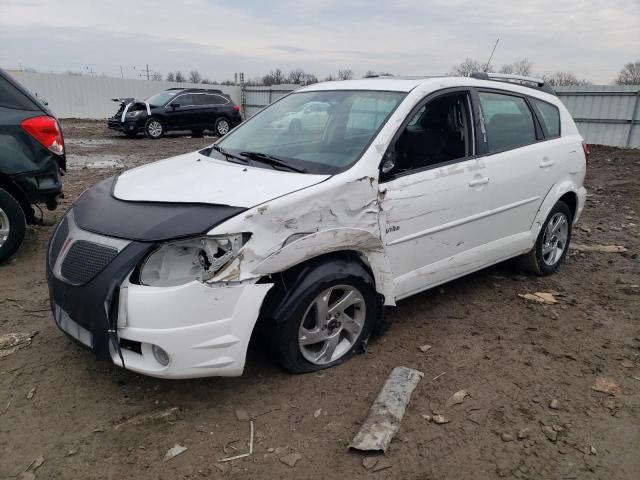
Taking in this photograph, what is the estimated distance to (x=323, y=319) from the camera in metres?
3.12

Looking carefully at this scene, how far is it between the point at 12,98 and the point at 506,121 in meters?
4.37

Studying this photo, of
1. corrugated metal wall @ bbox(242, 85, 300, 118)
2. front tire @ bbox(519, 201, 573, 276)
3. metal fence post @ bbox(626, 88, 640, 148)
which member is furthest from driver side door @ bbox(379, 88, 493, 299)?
corrugated metal wall @ bbox(242, 85, 300, 118)

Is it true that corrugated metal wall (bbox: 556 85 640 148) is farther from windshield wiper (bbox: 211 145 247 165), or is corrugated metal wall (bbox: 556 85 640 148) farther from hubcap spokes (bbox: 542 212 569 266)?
windshield wiper (bbox: 211 145 247 165)

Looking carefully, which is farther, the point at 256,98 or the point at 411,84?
the point at 256,98

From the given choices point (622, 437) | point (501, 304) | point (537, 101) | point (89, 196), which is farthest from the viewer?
point (537, 101)

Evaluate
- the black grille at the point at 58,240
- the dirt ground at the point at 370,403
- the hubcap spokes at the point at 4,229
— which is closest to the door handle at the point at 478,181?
the dirt ground at the point at 370,403

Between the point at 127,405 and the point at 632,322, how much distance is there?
373cm

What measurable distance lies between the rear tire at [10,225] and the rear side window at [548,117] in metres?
4.73

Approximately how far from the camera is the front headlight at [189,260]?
263cm

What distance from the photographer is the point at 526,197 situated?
170 inches

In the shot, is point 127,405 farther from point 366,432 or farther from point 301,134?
point 301,134

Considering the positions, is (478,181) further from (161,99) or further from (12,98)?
(161,99)

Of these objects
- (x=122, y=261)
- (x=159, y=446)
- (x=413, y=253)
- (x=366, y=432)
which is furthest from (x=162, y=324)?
(x=413, y=253)

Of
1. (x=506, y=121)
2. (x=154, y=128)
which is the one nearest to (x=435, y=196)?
(x=506, y=121)
